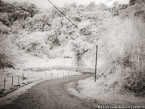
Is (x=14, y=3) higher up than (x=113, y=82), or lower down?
higher up

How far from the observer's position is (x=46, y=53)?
6266 centimetres

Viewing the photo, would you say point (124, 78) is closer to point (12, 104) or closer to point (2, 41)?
point (12, 104)

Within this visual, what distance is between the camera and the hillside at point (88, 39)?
15.0m

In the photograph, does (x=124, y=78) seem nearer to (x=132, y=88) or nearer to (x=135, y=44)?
(x=132, y=88)

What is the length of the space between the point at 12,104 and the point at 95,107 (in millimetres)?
6402

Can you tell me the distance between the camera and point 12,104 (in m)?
10.5

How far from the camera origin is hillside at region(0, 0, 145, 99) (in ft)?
49.2

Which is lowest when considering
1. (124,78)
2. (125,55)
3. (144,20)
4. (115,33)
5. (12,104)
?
(12,104)

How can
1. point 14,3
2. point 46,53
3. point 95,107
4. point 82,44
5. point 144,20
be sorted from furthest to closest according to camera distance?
point 14,3
point 46,53
point 82,44
point 144,20
point 95,107

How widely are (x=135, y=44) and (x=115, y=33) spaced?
7019 mm

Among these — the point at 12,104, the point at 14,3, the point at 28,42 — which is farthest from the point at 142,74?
the point at 14,3

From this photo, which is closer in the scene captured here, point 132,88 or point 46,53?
point 132,88

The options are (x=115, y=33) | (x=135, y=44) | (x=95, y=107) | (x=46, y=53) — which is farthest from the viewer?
(x=46, y=53)

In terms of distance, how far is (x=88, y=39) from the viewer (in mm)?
55125
